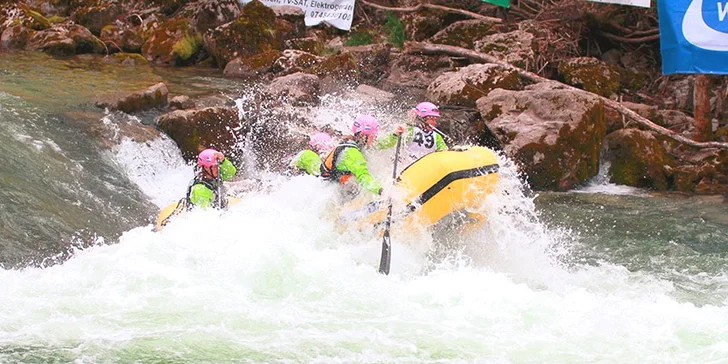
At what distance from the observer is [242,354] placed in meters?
5.84

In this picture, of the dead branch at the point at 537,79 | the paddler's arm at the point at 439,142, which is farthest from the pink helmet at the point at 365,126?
the dead branch at the point at 537,79

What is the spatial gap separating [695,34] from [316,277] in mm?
5532

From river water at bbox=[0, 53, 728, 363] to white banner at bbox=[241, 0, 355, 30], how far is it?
7.90 meters

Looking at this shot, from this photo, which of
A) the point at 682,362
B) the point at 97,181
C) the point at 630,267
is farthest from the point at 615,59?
the point at 682,362

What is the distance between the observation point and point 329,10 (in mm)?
18062

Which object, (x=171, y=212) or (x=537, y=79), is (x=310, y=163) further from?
(x=537, y=79)

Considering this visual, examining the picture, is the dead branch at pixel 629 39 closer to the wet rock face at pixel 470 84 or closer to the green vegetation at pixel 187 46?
the wet rock face at pixel 470 84

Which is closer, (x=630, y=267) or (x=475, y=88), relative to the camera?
(x=630, y=267)

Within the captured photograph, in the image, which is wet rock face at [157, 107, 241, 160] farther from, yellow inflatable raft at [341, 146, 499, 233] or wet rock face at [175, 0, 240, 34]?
wet rock face at [175, 0, 240, 34]

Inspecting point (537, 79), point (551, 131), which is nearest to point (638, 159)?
point (551, 131)

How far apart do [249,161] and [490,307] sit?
17.5 ft

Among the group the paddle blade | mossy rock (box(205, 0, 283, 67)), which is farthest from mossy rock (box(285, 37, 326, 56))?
the paddle blade

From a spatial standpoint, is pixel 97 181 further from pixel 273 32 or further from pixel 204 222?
pixel 273 32

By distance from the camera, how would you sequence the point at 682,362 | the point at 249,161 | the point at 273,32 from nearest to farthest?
the point at 682,362 → the point at 249,161 → the point at 273,32
